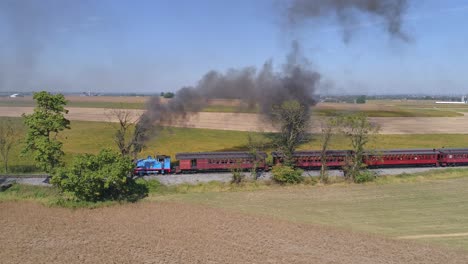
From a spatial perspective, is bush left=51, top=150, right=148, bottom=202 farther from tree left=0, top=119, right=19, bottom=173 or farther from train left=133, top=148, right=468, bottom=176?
tree left=0, top=119, right=19, bottom=173

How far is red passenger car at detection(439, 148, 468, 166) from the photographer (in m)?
49.0

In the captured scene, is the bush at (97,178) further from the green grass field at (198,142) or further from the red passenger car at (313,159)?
the green grass field at (198,142)

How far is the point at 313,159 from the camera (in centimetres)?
4538

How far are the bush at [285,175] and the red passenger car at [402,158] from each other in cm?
970

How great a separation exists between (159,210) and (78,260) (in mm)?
10029

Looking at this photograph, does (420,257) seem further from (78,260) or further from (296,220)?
(78,260)

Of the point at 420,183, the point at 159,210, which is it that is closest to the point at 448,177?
the point at 420,183

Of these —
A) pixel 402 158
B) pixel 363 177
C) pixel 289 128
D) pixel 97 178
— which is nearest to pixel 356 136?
pixel 363 177

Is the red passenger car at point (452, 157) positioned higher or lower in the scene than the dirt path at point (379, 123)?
lower

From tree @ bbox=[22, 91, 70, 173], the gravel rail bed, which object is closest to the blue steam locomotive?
the gravel rail bed

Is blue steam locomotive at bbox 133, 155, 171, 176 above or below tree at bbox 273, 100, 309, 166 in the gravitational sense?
below

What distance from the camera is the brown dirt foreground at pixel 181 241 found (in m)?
22.6

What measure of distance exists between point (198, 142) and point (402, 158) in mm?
32057

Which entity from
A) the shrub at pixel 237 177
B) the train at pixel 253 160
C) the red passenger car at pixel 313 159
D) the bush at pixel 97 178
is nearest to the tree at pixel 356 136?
the train at pixel 253 160
